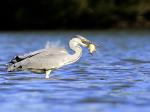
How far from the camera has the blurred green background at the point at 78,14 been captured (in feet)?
183

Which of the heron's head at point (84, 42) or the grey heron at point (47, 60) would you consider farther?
the heron's head at point (84, 42)

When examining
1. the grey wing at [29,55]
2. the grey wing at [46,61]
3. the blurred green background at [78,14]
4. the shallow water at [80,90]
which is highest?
the blurred green background at [78,14]

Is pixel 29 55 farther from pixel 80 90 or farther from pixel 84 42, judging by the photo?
pixel 80 90

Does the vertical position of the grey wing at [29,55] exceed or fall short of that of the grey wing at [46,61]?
it exceeds it

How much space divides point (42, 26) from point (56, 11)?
2.44m

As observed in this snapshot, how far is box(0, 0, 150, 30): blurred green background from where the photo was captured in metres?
55.9

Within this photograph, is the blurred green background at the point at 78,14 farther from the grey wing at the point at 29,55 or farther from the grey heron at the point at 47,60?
the grey heron at the point at 47,60

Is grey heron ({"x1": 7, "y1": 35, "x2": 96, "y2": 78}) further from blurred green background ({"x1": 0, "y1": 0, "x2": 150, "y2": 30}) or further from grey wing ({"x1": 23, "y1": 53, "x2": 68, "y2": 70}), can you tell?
blurred green background ({"x1": 0, "y1": 0, "x2": 150, "y2": 30})

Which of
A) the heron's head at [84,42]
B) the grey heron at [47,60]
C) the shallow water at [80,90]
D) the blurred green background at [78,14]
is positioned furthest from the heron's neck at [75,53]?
the blurred green background at [78,14]

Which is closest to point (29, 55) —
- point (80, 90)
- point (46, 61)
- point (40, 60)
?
point (40, 60)

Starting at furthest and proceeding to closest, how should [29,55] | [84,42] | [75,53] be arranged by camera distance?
[84,42] → [29,55] → [75,53]

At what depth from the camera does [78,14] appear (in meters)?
57.4

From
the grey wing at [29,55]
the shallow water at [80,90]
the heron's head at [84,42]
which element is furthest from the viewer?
the heron's head at [84,42]

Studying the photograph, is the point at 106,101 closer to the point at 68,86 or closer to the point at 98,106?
the point at 98,106
